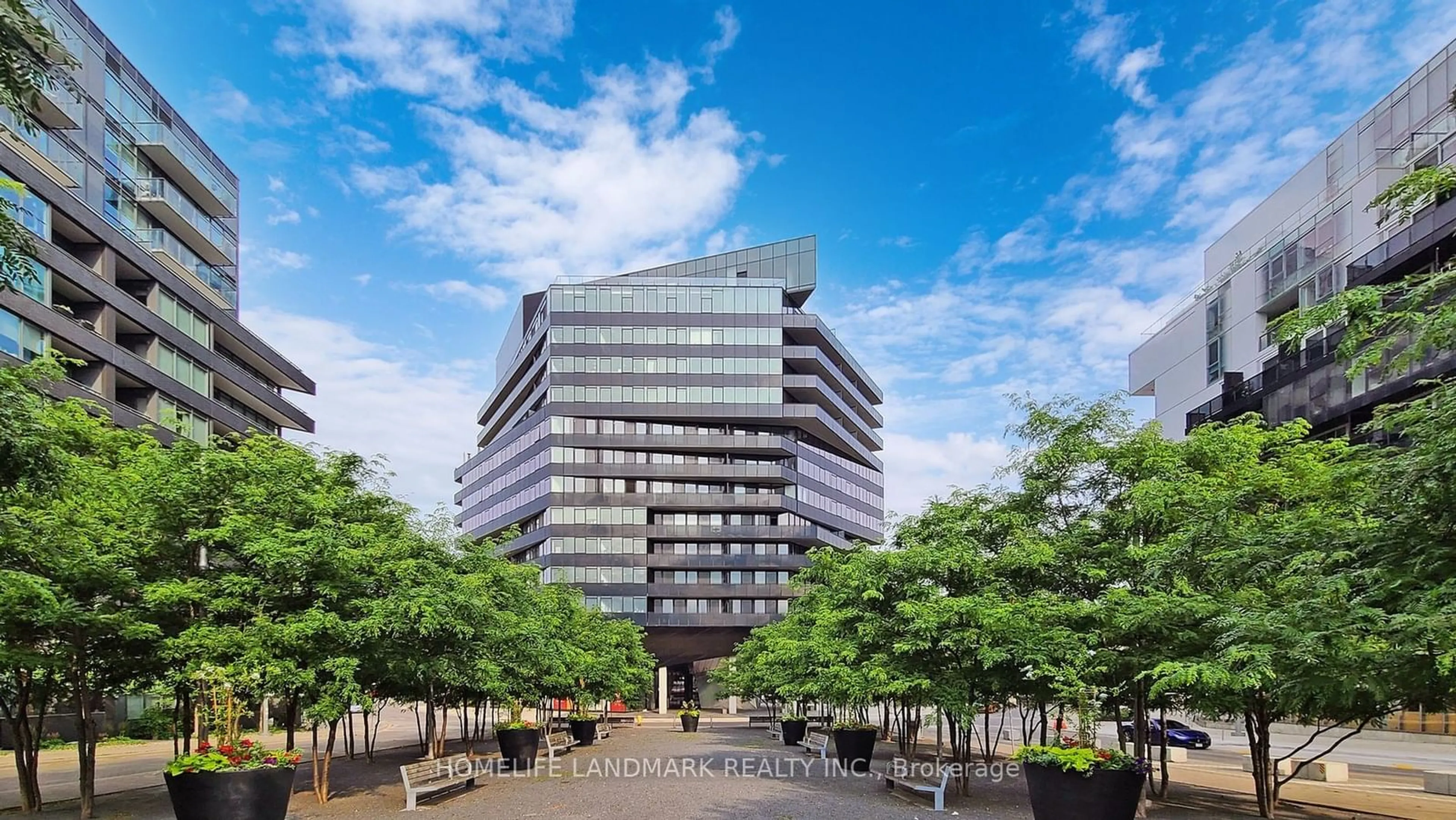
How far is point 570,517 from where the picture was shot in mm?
75125

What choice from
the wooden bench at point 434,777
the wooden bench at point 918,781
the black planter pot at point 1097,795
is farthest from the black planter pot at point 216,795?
the wooden bench at point 918,781

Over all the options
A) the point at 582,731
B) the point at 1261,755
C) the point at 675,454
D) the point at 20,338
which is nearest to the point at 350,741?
the point at 582,731

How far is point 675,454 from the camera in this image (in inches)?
3125

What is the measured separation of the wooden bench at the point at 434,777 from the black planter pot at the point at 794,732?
16.2 m

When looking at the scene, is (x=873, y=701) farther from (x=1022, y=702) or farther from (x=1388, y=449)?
(x=1388, y=449)

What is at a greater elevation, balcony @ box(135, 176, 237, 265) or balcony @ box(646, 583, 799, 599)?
balcony @ box(135, 176, 237, 265)

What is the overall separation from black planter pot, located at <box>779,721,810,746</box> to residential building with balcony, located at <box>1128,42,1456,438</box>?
62.9 ft

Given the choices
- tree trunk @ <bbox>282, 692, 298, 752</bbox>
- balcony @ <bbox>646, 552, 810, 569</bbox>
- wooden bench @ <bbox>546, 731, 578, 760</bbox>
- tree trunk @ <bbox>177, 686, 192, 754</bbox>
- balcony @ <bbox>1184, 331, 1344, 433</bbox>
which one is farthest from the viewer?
balcony @ <bbox>646, 552, 810, 569</bbox>

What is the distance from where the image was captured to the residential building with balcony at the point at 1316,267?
3606 centimetres

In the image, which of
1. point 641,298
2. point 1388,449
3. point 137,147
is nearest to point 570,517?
point 641,298

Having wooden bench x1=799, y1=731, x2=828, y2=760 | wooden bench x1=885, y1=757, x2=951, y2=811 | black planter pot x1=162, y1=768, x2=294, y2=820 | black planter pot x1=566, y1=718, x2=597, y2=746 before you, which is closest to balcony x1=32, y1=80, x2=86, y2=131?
black planter pot x1=566, y1=718, x2=597, y2=746

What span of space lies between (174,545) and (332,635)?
2.97m

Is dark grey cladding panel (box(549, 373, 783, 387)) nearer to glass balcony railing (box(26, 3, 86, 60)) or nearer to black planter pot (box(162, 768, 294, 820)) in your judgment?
glass balcony railing (box(26, 3, 86, 60))

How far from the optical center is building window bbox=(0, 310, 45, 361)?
3222 cm
